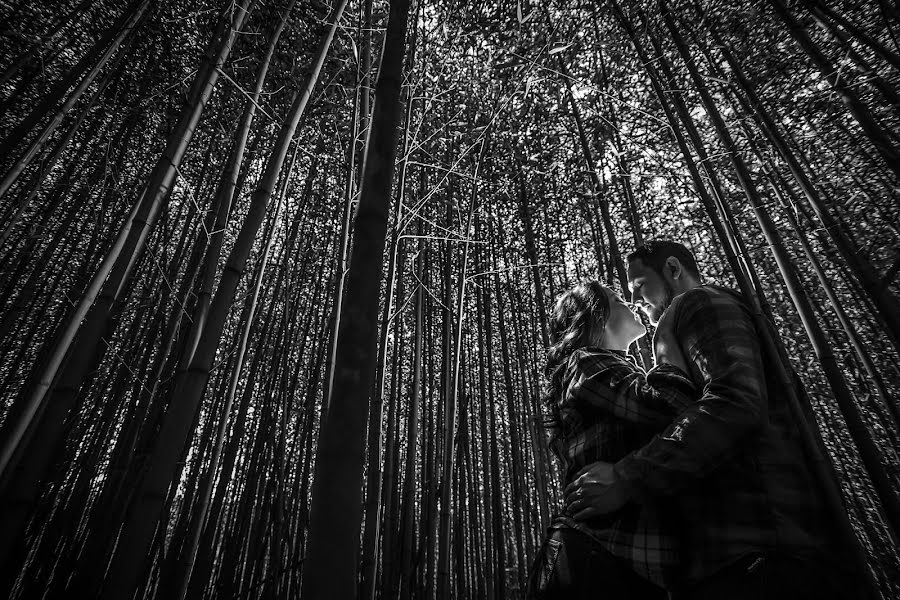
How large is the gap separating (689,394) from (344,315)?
2.33 ft

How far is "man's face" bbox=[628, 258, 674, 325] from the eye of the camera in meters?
1.15

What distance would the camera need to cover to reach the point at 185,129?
159cm

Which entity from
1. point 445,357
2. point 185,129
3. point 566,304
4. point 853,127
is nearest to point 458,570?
point 445,357

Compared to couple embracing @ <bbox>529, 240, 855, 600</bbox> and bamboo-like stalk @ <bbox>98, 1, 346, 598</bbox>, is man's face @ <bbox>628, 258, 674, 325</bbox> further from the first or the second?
bamboo-like stalk @ <bbox>98, 1, 346, 598</bbox>

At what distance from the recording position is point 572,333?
116 cm

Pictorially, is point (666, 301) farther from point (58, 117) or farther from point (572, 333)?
point (58, 117)

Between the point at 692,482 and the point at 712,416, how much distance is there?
0.12 metres

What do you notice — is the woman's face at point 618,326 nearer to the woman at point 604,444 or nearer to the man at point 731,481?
the woman at point 604,444

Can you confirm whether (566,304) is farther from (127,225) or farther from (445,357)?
(445,357)

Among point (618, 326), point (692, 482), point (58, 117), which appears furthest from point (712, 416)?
point (58, 117)

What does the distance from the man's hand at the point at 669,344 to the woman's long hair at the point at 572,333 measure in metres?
0.15

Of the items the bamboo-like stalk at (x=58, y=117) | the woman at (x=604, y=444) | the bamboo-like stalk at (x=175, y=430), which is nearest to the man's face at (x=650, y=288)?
the woman at (x=604, y=444)

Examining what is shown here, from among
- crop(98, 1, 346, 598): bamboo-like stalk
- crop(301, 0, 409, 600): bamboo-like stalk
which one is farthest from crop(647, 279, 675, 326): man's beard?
crop(98, 1, 346, 598): bamboo-like stalk

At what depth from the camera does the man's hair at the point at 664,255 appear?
1155 millimetres
